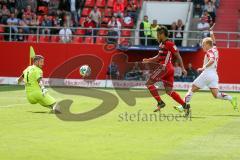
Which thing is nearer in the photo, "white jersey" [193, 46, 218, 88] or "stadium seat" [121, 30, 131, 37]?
"white jersey" [193, 46, 218, 88]

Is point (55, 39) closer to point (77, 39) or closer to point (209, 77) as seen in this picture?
point (77, 39)

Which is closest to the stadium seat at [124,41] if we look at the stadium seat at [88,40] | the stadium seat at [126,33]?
the stadium seat at [126,33]

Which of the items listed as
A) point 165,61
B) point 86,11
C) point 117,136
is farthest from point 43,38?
point 117,136

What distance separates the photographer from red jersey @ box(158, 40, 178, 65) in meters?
20.6

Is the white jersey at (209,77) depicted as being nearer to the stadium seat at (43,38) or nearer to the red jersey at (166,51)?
the red jersey at (166,51)

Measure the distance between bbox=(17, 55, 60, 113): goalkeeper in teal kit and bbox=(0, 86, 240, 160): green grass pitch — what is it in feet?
1.21

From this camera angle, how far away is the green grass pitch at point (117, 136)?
12789 mm

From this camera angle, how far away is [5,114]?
20203 millimetres

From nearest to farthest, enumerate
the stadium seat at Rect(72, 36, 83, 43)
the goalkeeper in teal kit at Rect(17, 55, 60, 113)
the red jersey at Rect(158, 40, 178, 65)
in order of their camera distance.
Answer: the red jersey at Rect(158, 40, 178, 65) → the goalkeeper in teal kit at Rect(17, 55, 60, 113) → the stadium seat at Rect(72, 36, 83, 43)

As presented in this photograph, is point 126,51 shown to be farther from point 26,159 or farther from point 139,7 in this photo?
point 26,159

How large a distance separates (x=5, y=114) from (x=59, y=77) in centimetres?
1811

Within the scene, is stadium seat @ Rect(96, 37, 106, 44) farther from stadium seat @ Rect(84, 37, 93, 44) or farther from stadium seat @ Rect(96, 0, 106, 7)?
stadium seat @ Rect(96, 0, 106, 7)

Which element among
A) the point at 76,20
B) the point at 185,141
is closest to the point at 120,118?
the point at 185,141

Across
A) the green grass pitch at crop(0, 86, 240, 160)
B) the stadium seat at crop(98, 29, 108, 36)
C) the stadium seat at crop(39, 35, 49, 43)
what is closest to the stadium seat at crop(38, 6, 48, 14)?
the stadium seat at crop(39, 35, 49, 43)
